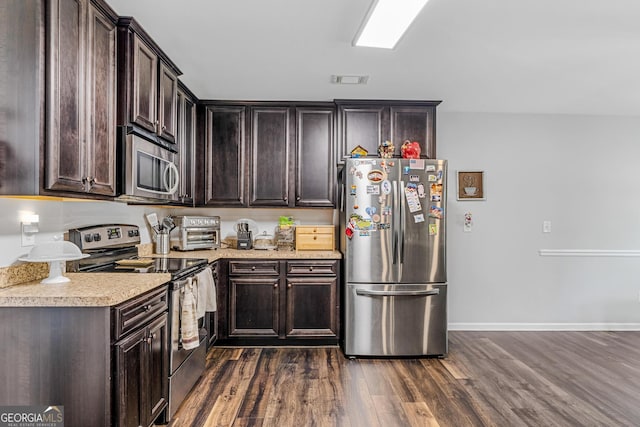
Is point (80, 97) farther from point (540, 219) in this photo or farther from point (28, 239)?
point (540, 219)

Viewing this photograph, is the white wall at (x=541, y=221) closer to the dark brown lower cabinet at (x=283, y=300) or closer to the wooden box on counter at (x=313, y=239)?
the wooden box on counter at (x=313, y=239)

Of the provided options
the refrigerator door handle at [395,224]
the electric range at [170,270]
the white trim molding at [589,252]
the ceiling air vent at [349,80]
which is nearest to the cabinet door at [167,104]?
the electric range at [170,270]

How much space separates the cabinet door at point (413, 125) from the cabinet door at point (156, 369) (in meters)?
2.61

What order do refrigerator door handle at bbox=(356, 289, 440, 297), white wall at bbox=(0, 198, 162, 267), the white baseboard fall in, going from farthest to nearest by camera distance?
the white baseboard < refrigerator door handle at bbox=(356, 289, 440, 297) < white wall at bbox=(0, 198, 162, 267)

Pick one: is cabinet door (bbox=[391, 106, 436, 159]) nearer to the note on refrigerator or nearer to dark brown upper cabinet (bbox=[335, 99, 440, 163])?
dark brown upper cabinet (bbox=[335, 99, 440, 163])

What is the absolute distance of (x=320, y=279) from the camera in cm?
343

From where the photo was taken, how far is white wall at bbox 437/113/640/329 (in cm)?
406

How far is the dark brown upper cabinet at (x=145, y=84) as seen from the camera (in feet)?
7.18

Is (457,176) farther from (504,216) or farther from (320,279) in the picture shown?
(320,279)

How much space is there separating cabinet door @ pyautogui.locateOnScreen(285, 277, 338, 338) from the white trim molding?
2.44 metres

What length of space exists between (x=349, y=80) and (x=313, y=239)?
150 cm

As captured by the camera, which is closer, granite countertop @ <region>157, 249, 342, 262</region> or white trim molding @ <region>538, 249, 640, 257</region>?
granite countertop @ <region>157, 249, 342, 262</region>

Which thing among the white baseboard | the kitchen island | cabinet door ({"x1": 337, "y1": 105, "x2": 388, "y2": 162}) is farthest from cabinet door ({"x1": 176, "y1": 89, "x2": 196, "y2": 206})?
the white baseboard

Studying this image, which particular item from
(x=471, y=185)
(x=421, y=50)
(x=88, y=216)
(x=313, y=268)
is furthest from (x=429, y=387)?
Result: (x=88, y=216)
